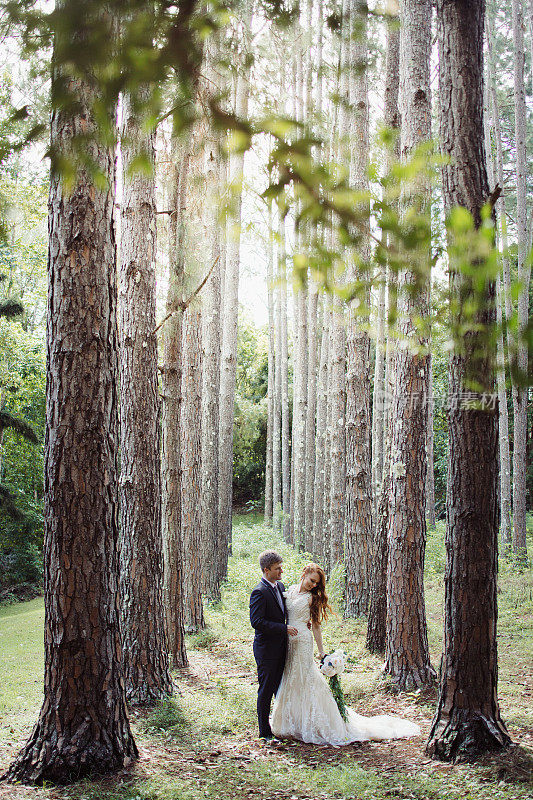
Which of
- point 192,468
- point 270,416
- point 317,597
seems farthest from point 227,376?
point 270,416

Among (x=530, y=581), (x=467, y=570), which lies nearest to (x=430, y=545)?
(x=530, y=581)

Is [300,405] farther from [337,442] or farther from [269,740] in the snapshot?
[269,740]

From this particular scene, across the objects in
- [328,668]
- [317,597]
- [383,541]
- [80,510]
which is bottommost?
[328,668]

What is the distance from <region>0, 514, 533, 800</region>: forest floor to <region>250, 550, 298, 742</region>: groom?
48cm

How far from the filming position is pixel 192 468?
34.1 ft

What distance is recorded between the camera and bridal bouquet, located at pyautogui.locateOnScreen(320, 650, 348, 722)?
6.39m

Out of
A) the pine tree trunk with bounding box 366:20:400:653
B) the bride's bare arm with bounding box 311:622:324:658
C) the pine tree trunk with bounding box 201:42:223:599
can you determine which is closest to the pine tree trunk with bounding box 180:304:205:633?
the pine tree trunk with bounding box 201:42:223:599

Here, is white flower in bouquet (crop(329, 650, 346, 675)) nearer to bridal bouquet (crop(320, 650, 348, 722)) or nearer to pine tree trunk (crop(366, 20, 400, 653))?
bridal bouquet (crop(320, 650, 348, 722))

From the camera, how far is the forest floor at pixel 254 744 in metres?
4.55

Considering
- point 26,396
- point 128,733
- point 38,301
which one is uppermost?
point 38,301

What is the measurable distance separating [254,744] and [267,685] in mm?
509

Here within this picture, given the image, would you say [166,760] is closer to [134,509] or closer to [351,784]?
[351,784]

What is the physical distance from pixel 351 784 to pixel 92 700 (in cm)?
194

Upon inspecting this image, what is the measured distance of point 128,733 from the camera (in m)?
4.93
